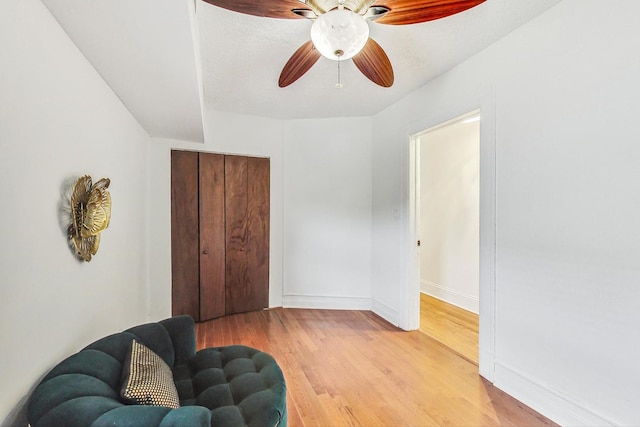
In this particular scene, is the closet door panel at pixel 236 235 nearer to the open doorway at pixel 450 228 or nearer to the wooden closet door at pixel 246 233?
the wooden closet door at pixel 246 233

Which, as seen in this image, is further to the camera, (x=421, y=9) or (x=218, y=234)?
(x=218, y=234)

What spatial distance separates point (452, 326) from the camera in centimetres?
305

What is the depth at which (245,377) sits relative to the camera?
140cm

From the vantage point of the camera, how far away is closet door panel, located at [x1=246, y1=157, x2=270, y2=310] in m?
3.52

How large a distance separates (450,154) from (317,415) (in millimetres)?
3455

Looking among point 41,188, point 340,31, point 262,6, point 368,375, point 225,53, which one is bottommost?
point 368,375

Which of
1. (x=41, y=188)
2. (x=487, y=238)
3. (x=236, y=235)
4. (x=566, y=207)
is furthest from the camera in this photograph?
(x=236, y=235)

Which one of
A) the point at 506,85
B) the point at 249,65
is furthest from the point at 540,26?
the point at 249,65

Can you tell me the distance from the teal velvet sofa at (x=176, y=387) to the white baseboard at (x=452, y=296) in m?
2.94

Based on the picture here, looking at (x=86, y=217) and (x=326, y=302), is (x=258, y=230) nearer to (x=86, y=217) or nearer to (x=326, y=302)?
(x=326, y=302)

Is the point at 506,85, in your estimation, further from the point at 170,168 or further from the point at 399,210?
the point at 170,168

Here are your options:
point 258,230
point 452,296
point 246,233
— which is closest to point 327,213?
point 258,230

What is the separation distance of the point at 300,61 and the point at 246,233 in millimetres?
2238

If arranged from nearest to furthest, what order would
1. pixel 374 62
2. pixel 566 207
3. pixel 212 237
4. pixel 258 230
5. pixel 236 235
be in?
pixel 566 207, pixel 374 62, pixel 212 237, pixel 236 235, pixel 258 230
